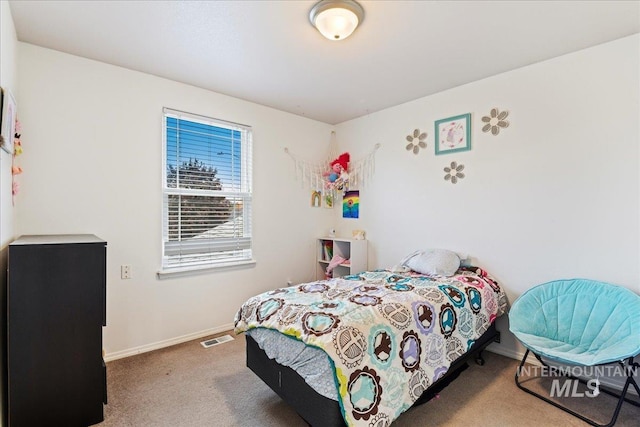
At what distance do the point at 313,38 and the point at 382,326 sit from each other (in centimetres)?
197

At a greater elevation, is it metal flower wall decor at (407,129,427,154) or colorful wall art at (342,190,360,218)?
metal flower wall decor at (407,129,427,154)

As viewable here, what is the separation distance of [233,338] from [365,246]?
5.98 ft

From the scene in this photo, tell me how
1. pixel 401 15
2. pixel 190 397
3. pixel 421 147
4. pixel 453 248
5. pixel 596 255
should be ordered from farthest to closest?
pixel 421 147 → pixel 453 248 → pixel 596 255 → pixel 190 397 → pixel 401 15

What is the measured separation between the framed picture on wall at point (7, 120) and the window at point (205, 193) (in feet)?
3.74

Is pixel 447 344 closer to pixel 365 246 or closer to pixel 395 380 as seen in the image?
pixel 395 380

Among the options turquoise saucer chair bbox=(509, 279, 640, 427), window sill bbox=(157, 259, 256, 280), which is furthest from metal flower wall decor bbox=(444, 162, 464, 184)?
window sill bbox=(157, 259, 256, 280)

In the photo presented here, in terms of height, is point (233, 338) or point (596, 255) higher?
point (596, 255)

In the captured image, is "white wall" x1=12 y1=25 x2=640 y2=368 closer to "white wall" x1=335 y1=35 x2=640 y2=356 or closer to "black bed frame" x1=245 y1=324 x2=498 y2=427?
"white wall" x1=335 y1=35 x2=640 y2=356

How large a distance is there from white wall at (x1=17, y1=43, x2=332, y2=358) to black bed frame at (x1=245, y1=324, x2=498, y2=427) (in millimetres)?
1245

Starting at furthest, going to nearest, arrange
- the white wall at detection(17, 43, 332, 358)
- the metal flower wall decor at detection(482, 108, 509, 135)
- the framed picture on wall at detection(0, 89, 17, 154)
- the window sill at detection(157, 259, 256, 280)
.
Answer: the window sill at detection(157, 259, 256, 280) → the metal flower wall decor at detection(482, 108, 509, 135) → the white wall at detection(17, 43, 332, 358) → the framed picture on wall at detection(0, 89, 17, 154)

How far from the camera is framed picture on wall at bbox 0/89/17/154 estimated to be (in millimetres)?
1621

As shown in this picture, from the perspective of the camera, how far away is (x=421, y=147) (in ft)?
10.8

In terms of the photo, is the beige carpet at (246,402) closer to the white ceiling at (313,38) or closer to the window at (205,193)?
the window at (205,193)

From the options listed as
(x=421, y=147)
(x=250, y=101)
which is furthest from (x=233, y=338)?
(x=421, y=147)
